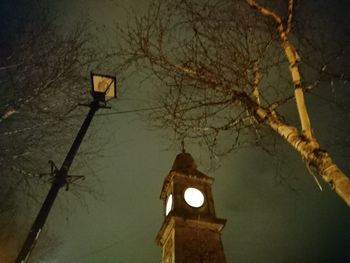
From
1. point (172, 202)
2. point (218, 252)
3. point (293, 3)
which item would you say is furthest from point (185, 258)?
point (293, 3)

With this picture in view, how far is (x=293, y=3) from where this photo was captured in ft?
20.6

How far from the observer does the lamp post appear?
461cm

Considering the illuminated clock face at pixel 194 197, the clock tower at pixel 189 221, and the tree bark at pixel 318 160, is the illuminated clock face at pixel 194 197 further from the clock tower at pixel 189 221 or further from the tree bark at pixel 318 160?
the tree bark at pixel 318 160

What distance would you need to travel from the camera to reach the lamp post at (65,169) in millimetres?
4605

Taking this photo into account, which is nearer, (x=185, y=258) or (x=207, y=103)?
(x=207, y=103)

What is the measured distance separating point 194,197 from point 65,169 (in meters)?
8.53

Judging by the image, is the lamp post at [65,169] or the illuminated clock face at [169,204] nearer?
the lamp post at [65,169]

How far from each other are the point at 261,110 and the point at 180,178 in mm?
8235

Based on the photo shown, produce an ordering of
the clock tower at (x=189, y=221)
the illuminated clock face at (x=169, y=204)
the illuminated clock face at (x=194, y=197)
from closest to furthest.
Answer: the clock tower at (x=189, y=221) < the illuminated clock face at (x=194, y=197) < the illuminated clock face at (x=169, y=204)

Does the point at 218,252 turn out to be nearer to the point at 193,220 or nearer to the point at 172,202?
the point at 193,220

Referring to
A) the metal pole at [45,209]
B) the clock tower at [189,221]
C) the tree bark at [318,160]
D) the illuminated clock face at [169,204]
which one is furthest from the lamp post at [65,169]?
the illuminated clock face at [169,204]

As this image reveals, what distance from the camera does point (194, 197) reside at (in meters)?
13.2

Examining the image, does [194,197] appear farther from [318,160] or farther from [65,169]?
[318,160]

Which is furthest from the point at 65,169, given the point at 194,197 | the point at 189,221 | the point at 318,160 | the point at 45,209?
the point at 194,197
